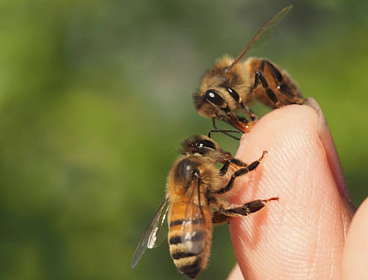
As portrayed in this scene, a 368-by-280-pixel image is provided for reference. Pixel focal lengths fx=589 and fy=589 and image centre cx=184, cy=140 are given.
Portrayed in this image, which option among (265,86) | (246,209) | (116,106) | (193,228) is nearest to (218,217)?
(246,209)

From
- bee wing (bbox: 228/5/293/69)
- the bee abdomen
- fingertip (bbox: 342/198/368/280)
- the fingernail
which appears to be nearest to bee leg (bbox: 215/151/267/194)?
the fingernail

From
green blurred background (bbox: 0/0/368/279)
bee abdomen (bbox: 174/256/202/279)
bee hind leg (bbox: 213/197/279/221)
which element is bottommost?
green blurred background (bbox: 0/0/368/279)

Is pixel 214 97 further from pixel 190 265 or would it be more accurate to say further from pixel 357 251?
pixel 357 251

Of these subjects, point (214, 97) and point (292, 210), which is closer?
point (292, 210)

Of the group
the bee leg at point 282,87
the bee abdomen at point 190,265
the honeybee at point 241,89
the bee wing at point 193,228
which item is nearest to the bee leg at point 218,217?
the bee wing at point 193,228

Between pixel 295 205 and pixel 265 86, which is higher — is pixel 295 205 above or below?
below

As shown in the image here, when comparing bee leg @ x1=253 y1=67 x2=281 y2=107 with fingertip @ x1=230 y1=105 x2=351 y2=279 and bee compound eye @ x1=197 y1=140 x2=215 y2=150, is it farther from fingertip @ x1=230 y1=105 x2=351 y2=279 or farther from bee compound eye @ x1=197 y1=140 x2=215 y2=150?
bee compound eye @ x1=197 y1=140 x2=215 y2=150

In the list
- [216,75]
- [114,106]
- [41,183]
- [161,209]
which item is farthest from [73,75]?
[161,209]
